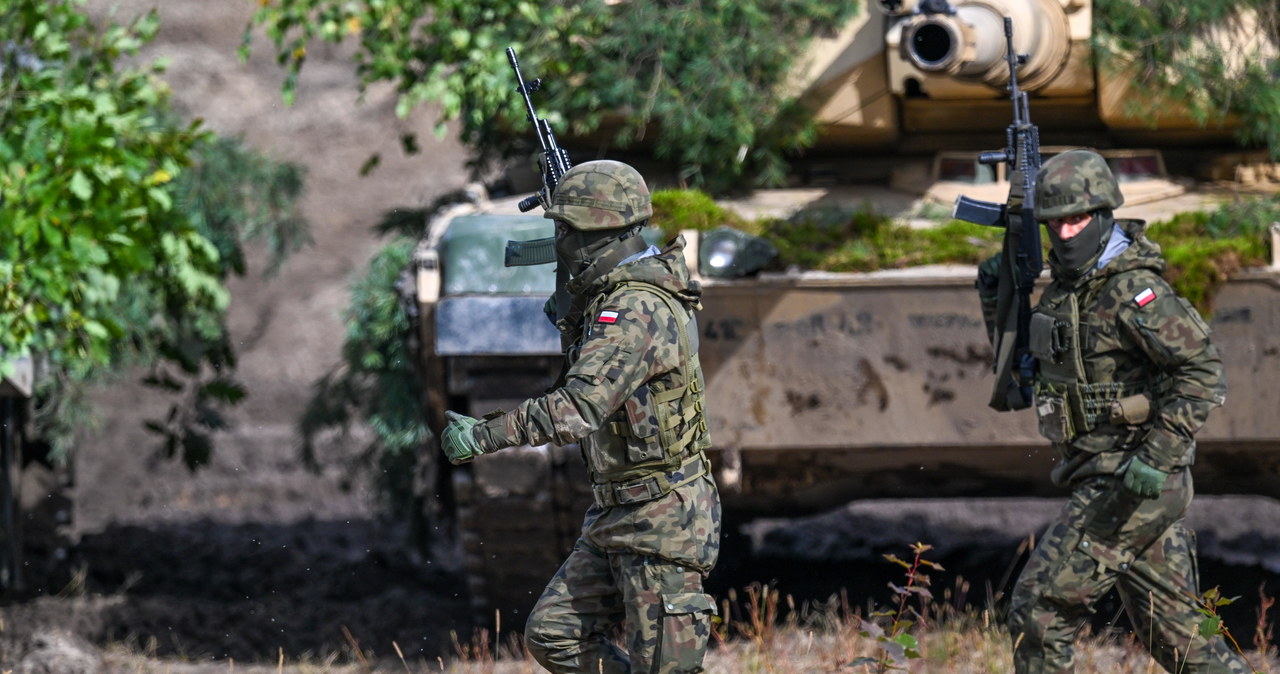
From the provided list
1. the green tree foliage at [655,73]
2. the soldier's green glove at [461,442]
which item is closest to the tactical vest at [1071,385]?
the soldier's green glove at [461,442]

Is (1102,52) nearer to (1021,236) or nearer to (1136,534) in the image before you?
(1021,236)

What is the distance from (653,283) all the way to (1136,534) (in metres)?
1.37

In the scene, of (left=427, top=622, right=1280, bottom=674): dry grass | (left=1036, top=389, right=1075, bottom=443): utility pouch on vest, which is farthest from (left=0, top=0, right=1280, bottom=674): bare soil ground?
(left=1036, top=389, right=1075, bottom=443): utility pouch on vest

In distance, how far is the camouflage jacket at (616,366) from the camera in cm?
358

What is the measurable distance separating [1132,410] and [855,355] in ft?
5.11

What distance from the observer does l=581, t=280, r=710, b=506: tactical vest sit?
378 cm

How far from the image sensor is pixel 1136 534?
4.14m

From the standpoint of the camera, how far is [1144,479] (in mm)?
4043

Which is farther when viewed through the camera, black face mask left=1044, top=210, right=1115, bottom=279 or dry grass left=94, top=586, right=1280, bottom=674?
dry grass left=94, top=586, right=1280, bottom=674

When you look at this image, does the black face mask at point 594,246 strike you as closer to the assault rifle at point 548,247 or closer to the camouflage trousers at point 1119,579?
the assault rifle at point 548,247

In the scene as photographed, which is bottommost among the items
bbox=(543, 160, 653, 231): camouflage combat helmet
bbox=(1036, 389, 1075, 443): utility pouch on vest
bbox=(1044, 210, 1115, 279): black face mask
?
bbox=(1036, 389, 1075, 443): utility pouch on vest

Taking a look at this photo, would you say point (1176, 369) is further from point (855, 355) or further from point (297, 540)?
point (297, 540)

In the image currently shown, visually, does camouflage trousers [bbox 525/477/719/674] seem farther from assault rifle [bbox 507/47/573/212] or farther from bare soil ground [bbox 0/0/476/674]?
bare soil ground [bbox 0/0/476/674]

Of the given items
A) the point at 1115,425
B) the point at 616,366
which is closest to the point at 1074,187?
the point at 1115,425
